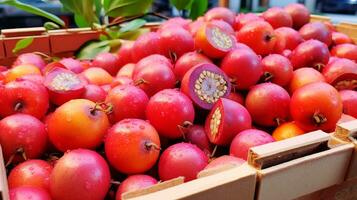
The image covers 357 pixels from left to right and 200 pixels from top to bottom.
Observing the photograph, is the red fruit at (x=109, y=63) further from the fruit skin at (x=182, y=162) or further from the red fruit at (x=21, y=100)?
the fruit skin at (x=182, y=162)

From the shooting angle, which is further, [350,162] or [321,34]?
[321,34]

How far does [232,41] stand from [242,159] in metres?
0.31

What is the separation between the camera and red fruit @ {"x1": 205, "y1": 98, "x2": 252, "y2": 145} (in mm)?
613

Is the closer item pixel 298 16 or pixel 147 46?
pixel 147 46

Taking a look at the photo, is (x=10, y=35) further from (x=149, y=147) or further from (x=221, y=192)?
(x=221, y=192)

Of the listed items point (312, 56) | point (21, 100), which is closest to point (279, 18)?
point (312, 56)

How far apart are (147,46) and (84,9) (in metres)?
0.51

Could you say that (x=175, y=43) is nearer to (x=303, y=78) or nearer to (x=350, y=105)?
(x=303, y=78)

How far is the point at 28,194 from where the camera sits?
491 millimetres

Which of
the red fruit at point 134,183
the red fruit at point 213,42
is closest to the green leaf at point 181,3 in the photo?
the red fruit at point 213,42

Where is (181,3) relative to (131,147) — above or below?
above

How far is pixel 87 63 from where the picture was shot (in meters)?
1.03

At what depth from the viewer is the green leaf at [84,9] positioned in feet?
3.89

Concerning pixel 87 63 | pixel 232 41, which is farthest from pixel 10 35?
pixel 232 41
